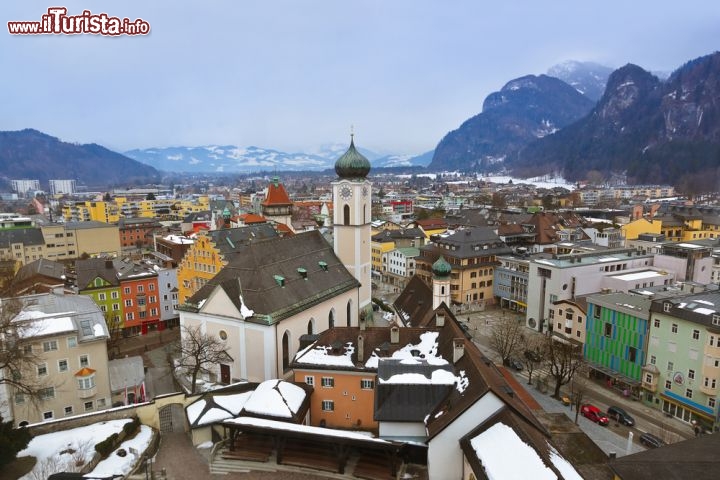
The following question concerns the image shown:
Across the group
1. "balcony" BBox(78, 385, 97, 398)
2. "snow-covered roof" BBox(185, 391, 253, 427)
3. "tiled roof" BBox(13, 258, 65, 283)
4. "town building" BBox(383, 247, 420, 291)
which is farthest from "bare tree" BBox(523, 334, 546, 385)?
"tiled roof" BBox(13, 258, 65, 283)

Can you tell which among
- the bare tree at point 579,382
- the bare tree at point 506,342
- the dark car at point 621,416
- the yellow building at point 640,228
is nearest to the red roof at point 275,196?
the bare tree at point 506,342

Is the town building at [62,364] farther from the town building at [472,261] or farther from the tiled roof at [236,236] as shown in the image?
the town building at [472,261]

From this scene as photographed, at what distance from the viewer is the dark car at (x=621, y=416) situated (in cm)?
3478

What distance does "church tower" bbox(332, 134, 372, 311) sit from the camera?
45.6 meters

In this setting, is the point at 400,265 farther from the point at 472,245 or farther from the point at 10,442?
the point at 10,442

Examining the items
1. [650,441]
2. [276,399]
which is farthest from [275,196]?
[650,441]

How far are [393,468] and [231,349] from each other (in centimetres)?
1574

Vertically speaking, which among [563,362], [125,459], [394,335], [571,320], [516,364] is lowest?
[516,364]

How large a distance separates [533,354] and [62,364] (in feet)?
131

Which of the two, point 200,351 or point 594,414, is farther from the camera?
point 594,414

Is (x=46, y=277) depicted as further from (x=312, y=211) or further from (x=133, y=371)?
(x=312, y=211)

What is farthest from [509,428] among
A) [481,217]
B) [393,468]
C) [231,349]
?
[481,217]

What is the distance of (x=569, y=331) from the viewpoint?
48.8 m

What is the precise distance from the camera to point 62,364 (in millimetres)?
32406
